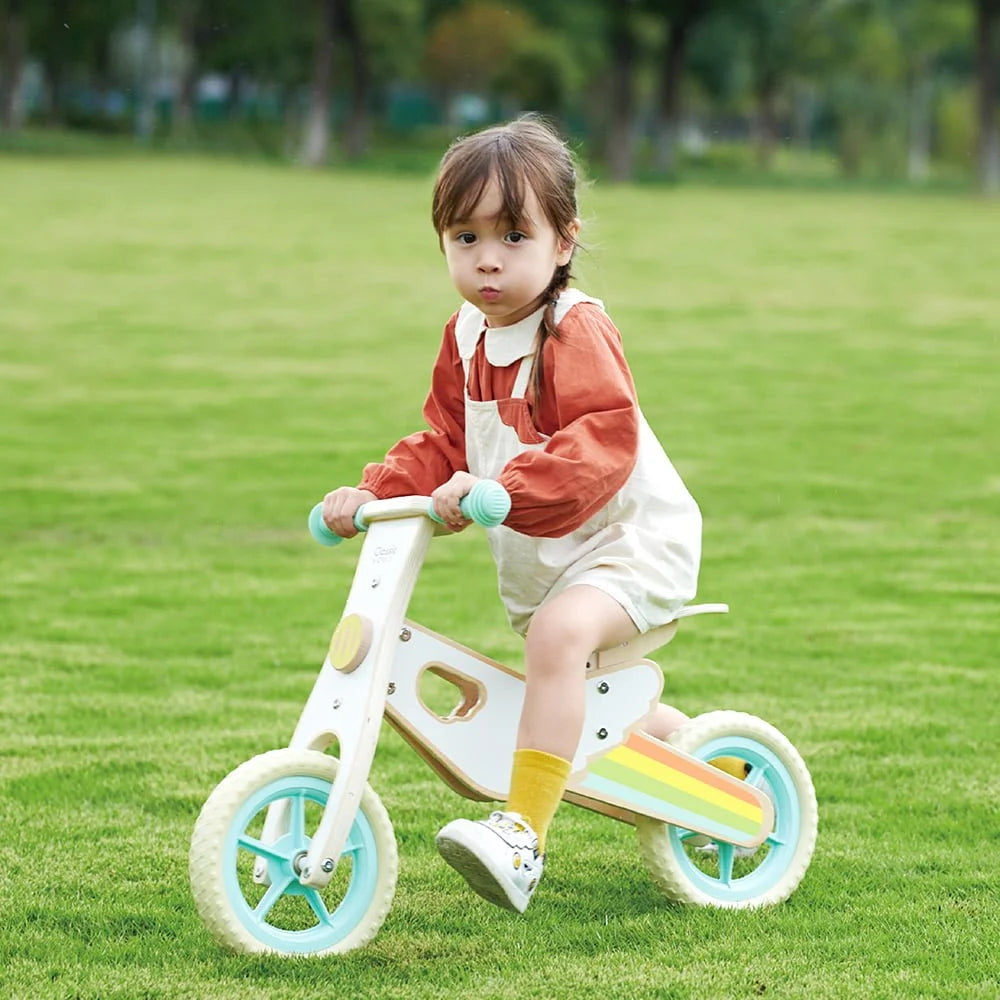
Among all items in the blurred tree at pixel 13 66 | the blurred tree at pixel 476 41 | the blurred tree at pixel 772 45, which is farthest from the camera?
the blurred tree at pixel 476 41

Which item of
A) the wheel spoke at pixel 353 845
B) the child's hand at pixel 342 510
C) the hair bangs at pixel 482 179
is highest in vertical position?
the hair bangs at pixel 482 179

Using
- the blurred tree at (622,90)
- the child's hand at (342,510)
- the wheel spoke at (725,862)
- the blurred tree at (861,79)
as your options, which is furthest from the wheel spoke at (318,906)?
Result: the blurred tree at (861,79)

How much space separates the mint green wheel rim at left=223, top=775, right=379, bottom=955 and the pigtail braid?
840 millimetres

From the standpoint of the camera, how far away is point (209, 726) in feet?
17.5

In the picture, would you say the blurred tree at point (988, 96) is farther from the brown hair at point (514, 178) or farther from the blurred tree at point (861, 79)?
the brown hair at point (514, 178)

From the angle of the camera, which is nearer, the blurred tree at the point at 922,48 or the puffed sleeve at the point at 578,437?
the puffed sleeve at the point at 578,437

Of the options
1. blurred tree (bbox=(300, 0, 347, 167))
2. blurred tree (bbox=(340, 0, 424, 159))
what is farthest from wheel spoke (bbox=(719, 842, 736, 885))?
blurred tree (bbox=(340, 0, 424, 159))

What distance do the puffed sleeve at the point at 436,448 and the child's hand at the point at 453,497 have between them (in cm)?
34

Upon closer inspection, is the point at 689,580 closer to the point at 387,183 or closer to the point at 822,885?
the point at 822,885

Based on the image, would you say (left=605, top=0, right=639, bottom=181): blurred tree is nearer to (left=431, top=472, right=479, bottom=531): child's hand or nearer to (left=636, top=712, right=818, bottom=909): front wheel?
(left=636, top=712, right=818, bottom=909): front wheel

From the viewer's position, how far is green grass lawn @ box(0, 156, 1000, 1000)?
354 cm

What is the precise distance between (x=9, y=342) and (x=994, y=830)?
12.3 meters

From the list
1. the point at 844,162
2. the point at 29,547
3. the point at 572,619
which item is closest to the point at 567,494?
the point at 572,619

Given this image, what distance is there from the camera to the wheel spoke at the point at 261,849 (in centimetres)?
329
